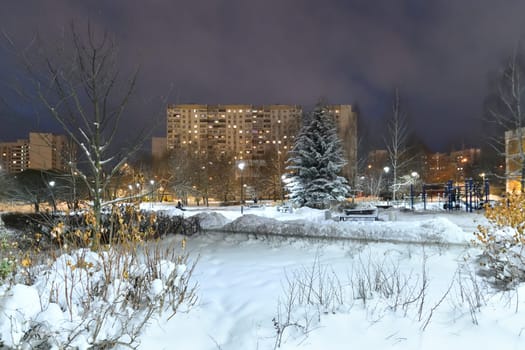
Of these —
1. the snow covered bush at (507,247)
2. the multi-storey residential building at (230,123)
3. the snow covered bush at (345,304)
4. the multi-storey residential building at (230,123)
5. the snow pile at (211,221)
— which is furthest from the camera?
the multi-storey residential building at (230,123)

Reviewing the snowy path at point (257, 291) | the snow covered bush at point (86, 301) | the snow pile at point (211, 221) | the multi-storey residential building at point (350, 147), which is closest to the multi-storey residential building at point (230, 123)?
the multi-storey residential building at point (350, 147)

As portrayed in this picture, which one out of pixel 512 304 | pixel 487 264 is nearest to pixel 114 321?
pixel 512 304

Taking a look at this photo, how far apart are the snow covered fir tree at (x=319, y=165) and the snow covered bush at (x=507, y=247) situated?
19.0 metres

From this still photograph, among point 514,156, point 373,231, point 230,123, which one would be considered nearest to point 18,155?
point 373,231

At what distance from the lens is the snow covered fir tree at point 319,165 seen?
2539 cm

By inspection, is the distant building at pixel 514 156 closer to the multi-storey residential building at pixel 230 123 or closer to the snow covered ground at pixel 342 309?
the snow covered ground at pixel 342 309

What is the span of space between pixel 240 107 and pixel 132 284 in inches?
3802

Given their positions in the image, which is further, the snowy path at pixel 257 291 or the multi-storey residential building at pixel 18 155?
the multi-storey residential building at pixel 18 155

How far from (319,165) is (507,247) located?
67.4 ft

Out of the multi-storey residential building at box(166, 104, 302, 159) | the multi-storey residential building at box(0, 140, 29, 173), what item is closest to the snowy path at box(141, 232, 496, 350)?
the multi-storey residential building at box(0, 140, 29, 173)

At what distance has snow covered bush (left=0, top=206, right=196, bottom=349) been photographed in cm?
278

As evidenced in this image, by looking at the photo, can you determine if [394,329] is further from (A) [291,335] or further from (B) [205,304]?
(B) [205,304]

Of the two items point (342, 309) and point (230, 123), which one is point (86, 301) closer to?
point (342, 309)

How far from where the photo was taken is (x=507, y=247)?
18.0 ft
